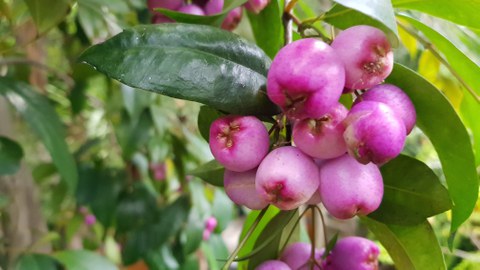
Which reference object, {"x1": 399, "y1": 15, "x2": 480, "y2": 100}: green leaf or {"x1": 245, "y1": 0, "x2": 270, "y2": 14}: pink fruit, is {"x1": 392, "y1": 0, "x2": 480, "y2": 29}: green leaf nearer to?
{"x1": 399, "y1": 15, "x2": 480, "y2": 100}: green leaf

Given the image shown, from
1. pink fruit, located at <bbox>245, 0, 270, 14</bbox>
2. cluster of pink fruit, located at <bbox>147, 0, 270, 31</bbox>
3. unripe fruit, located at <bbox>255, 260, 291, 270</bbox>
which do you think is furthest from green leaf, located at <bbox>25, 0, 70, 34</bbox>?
unripe fruit, located at <bbox>255, 260, 291, 270</bbox>

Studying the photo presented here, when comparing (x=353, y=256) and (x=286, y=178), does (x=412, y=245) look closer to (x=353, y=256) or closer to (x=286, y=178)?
(x=353, y=256)

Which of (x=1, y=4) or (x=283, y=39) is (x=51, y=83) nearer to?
(x=1, y=4)

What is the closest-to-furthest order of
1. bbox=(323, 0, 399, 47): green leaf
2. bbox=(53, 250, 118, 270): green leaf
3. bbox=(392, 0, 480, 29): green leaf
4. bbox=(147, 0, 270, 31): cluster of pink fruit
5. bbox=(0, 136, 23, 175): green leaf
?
1. bbox=(323, 0, 399, 47): green leaf
2. bbox=(392, 0, 480, 29): green leaf
3. bbox=(147, 0, 270, 31): cluster of pink fruit
4. bbox=(0, 136, 23, 175): green leaf
5. bbox=(53, 250, 118, 270): green leaf

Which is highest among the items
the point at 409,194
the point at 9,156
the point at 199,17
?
the point at 199,17

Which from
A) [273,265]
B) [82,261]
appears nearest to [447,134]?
[273,265]

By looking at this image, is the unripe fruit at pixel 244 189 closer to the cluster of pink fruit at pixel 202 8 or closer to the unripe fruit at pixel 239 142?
the unripe fruit at pixel 239 142
